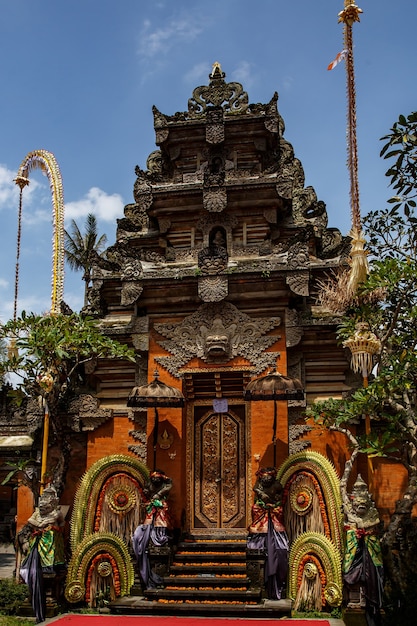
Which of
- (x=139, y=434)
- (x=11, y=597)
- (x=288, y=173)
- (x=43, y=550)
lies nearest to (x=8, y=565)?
(x=11, y=597)

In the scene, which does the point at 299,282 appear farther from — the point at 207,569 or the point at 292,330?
the point at 207,569

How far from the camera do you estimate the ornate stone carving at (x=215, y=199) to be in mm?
13391

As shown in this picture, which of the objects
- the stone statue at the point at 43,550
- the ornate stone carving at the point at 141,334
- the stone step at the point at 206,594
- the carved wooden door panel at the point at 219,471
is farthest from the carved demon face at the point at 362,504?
the ornate stone carving at the point at 141,334

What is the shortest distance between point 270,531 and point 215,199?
256 inches

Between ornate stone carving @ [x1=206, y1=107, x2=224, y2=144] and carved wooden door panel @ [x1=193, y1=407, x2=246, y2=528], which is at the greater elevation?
ornate stone carving @ [x1=206, y1=107, x2=224, y2=144]

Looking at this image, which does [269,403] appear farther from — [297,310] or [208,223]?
[208,223]

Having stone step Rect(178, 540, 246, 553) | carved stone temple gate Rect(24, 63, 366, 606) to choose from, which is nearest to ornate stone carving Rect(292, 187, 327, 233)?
carved stone temple gate Rect(24, 63, 366, 606)

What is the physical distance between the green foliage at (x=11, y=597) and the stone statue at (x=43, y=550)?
626 mm

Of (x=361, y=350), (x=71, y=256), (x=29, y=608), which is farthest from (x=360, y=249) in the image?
(x=71, y=256)

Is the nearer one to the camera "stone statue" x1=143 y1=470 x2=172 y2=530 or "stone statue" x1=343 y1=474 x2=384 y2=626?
"stone statue" x1=343 y1=474 x2=384 y2=626

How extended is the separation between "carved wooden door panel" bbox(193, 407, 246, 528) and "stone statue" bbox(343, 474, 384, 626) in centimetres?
291

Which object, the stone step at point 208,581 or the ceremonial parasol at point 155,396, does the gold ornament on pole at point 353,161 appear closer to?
the ceremonial parasol at point 155,396

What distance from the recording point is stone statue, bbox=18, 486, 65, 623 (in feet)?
33.7

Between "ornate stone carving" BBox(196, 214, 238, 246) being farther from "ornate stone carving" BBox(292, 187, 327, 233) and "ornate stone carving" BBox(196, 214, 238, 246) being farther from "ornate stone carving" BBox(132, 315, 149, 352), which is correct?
"ornate stone carving" BBox(132, 315, 149, 352)
